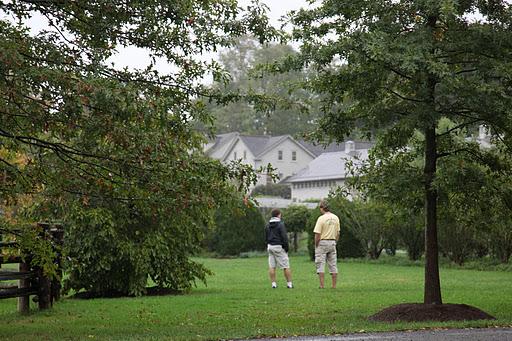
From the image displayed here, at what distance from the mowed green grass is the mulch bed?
0.33 meters

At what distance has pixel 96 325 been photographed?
37.7ft

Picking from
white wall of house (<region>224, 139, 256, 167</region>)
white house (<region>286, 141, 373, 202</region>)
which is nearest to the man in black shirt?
white house (<region>286, 141, 373, 202</region>)

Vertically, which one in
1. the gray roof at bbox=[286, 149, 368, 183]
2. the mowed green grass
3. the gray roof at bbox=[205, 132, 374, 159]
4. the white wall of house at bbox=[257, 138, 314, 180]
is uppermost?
the gray roof at bbox=[205, 132, 374, 159]

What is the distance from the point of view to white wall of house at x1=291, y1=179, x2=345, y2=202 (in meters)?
63.3

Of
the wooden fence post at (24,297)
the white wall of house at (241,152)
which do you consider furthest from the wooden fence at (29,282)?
the white wall of house at (241,152)

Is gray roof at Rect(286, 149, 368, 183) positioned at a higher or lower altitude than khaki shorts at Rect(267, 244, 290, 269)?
higher

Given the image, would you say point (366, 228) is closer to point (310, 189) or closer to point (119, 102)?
point (119, 102)

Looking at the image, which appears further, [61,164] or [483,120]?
[483,120]

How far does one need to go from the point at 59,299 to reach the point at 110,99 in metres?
7.60

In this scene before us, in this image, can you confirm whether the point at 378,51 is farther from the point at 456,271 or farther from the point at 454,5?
the point at 456,271

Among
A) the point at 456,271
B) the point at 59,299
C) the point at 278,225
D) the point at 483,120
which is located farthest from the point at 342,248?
the point at 483,120

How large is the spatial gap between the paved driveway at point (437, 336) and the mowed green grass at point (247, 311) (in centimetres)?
38

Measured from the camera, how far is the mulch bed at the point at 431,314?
1152 centimetres

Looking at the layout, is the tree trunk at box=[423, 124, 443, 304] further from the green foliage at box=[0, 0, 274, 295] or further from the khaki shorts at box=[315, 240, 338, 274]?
the khaki shorts at box=[315, 240, 338, 274]
